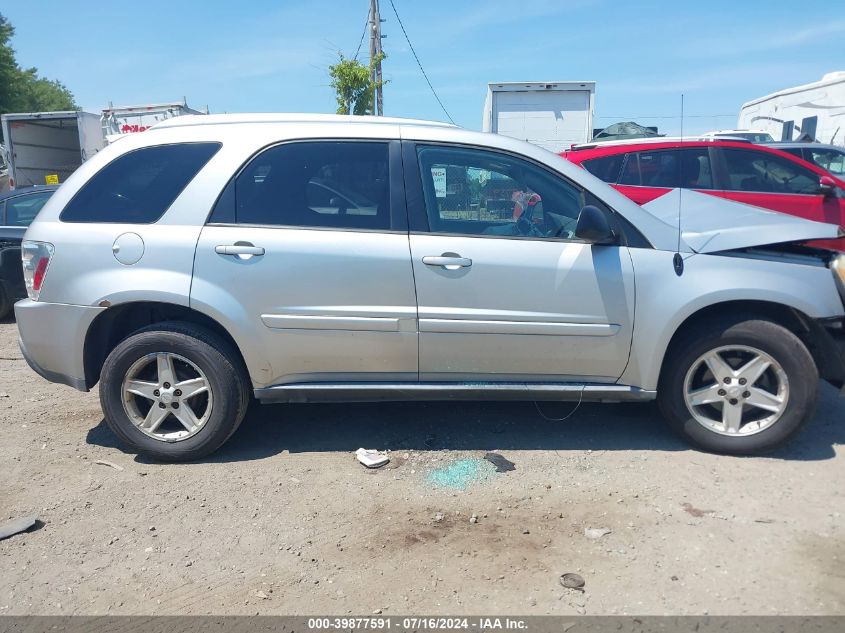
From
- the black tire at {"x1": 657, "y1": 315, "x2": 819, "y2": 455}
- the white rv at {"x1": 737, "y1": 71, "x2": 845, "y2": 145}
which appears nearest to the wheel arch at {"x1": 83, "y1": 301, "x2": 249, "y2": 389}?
the black tire at {"x1": 657, "y1": 315, "x2": 819, "y2": 455}

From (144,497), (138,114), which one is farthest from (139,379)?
(138,114)

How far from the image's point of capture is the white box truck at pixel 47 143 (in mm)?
16641

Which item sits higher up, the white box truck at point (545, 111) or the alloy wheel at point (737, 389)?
the white box truck at point (545, 111)

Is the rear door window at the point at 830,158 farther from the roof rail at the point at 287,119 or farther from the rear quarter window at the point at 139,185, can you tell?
the rear quarter window at the point at 139,185

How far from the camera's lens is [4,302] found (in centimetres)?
773

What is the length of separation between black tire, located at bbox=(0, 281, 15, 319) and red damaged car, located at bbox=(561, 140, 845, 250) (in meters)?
6.73

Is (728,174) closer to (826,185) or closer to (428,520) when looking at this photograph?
(826,185)

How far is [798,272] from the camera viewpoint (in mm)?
3850

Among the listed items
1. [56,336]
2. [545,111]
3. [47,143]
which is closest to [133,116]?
[47,143]

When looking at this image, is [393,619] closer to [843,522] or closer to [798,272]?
[843,522]

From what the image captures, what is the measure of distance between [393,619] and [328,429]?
6.47 ft

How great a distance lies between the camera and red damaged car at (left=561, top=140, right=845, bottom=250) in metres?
7.55

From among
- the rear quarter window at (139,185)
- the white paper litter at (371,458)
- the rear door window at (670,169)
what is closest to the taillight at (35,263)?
the rear quarter window at (139,185)

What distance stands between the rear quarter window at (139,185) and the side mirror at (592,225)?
2147 millimetres
